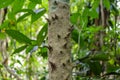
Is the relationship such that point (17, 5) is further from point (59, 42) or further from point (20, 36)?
point (59, 42)

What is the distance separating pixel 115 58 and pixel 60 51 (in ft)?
1.93

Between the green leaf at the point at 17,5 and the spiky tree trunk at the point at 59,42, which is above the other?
the green leaf at the point at 17,5

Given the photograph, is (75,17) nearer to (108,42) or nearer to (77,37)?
(77,37)

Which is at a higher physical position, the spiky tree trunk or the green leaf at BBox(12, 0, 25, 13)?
the green leaf at BBox(12, 0, 25, 13)

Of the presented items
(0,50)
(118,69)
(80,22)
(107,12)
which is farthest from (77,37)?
(0,50)

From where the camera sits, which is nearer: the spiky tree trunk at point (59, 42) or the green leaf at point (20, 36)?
the spiky tree trunk at point (59, 42)

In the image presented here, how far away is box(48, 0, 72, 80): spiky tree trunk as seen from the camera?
62cm

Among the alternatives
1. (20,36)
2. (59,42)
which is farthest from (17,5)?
(59,42)

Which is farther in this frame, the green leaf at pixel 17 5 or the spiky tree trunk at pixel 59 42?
the green leaf at pixel 17 5

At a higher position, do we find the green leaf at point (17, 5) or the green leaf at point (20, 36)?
the green leaf at point (17, 5)

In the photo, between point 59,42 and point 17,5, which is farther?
point 17,5

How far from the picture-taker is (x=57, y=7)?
656mm

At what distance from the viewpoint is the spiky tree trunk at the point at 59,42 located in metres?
0.62

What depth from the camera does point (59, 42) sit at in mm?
635
